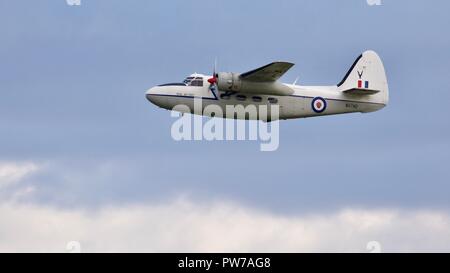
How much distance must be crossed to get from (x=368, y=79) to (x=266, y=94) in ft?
24.4

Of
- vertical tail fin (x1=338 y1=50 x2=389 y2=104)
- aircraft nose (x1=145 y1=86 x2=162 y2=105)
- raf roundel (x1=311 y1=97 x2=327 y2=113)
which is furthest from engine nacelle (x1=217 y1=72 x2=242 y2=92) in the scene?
vertical tail fin (x1=338 y1=50 x2=389 y2=104)

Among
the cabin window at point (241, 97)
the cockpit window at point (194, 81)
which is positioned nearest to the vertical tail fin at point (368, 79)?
the cabin window at point (241, 97)

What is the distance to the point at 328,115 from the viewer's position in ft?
190

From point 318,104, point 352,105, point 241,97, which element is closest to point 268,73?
point 241,97

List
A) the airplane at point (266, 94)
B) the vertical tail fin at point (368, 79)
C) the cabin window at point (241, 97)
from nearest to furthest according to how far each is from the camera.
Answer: the airplane at point (266, 94) < the cabin window at point (241, 97) < the vertical tail fin at point (368, 79)

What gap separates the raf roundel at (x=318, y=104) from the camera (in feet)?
187

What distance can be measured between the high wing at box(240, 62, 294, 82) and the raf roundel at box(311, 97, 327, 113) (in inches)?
114

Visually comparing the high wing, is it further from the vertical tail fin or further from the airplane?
the vertical tail fin

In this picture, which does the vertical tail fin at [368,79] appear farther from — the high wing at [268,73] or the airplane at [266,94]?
the high wing at [268,73]

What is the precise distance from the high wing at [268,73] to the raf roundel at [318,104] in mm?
2903

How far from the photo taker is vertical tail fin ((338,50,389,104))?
2306 inches
